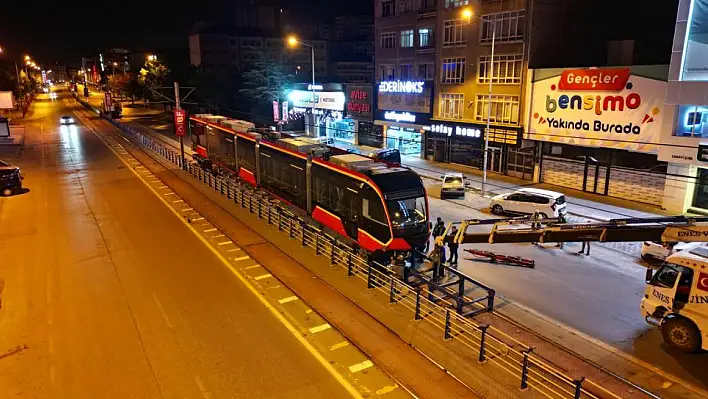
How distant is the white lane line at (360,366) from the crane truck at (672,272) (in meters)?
5.44

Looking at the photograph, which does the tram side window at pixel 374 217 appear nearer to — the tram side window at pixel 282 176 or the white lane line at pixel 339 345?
the white lane line at pixel 339 345

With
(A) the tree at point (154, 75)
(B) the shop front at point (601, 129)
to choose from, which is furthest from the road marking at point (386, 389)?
(A) the tree at point (154, 75)

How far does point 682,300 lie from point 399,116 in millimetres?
35708

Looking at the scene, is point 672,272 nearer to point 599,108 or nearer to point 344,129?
point 599,108

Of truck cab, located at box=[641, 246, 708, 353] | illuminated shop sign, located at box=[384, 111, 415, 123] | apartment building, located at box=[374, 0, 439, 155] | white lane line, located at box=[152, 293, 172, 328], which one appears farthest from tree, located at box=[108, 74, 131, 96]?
truck cab, located at box=[641, 246, 708, 353]

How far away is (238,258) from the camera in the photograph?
18.3 metres

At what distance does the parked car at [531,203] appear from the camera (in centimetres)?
2434

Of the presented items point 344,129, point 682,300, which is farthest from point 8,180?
point 344,129

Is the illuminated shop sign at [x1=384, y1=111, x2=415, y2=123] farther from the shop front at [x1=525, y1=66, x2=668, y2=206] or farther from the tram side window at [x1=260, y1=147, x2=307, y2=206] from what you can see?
the tram side window at [x1=260, y1=147, x2=307, y2=206]

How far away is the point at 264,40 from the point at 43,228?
3297 inches

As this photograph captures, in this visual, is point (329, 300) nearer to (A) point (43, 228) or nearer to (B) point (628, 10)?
(A) point (43, 228)

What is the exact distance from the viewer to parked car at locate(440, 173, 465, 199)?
29281 millimetres

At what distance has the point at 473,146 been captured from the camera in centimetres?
3962

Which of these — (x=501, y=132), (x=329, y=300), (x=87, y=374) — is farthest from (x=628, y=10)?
(x=87, y=374)
